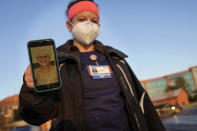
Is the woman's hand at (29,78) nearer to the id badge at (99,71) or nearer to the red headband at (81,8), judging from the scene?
the id badge at (99,71)

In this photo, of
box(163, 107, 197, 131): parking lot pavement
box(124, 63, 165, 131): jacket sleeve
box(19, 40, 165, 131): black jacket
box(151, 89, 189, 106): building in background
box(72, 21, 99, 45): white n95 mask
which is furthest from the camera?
box(151, 89, 189, 106): building in background

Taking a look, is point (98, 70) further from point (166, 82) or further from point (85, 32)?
point (166, 82)

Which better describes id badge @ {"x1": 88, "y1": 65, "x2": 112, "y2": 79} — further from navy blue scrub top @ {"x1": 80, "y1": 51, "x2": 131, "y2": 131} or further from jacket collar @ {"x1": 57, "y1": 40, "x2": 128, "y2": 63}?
jacket collar @ {"x1": 57, "y1": 40, "x2": 128, "y2": 63}

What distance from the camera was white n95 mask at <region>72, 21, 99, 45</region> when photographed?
6.45 ft

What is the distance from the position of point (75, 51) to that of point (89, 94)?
480 mm

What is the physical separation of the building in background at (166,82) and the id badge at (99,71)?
58.1 m

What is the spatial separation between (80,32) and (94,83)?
682mm

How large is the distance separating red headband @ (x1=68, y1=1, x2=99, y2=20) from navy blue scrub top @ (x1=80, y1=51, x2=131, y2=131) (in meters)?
0.63

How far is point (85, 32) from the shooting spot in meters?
1.98

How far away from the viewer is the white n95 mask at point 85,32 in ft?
6.45

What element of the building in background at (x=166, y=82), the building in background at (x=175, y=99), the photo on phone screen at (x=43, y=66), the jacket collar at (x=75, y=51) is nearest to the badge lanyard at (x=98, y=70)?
the jacket collar at (x=75, y=51)

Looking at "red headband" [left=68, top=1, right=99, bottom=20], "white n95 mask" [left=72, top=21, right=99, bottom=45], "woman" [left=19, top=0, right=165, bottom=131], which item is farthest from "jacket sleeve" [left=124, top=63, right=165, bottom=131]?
"red headband" [left=68, top=1, right=99, bottom=20]

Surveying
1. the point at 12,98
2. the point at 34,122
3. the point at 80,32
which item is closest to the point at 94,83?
the point at 34,122

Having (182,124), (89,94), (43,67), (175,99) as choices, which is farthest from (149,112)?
(175,99)
